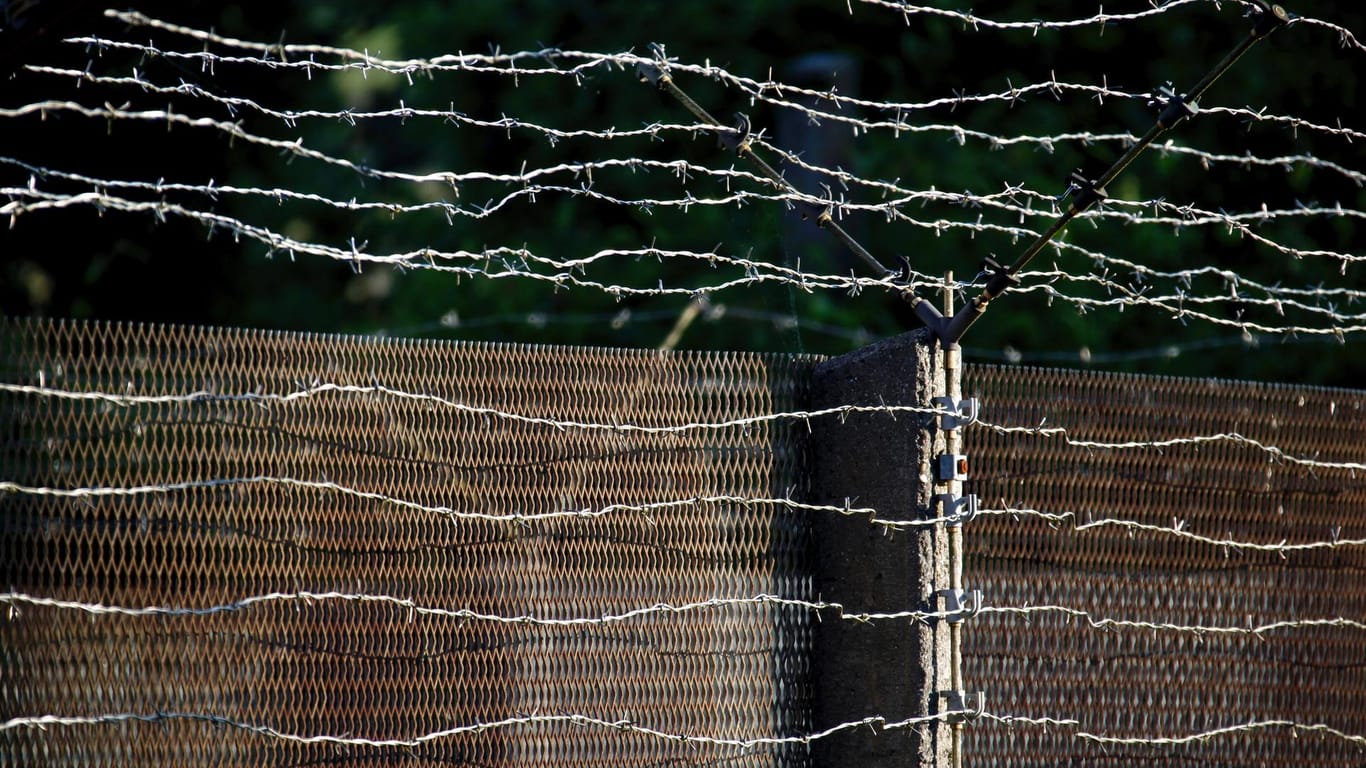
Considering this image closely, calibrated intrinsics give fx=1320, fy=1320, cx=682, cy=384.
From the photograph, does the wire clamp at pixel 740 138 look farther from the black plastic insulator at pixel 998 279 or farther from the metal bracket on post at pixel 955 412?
the metal bracket on post at pixel 955 412

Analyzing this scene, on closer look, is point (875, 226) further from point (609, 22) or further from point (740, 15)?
point (609, 22)

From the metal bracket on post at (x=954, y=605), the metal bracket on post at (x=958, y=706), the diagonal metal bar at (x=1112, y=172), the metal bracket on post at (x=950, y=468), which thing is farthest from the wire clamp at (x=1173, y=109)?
the metal bracket on post at (x=958, y=706)

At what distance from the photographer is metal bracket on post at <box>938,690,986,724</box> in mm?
2807

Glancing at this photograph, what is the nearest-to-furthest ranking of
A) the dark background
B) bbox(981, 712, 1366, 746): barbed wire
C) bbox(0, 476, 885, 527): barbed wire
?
bbox(0, 476, 885, 527): barbed wire → bbox(981, 712, 1366, 746): barbed wire → the dark background

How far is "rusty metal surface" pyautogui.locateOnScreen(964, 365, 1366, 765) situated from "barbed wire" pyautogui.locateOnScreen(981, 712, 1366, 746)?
0.6 inches

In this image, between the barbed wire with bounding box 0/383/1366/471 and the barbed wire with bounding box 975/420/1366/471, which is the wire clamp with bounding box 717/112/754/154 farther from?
the barbed wire with bounding box 975/420/1366/471

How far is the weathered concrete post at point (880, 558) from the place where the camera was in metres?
2.85

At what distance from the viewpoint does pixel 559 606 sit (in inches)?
108

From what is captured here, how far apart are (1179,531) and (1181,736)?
525 millimetres

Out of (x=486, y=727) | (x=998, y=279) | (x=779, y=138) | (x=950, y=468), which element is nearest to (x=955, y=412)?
(x=950, y=468)

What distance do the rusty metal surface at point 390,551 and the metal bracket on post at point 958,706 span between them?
333 millimetres

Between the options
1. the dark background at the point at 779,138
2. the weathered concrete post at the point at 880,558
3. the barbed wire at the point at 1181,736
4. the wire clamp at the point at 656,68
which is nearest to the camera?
the wire clamp at the point at 656,68

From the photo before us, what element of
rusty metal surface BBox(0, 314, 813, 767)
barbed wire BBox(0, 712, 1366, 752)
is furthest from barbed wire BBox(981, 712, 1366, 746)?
rusty metal surface BBox(0, 314, 813, 767)

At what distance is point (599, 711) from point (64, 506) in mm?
1116
